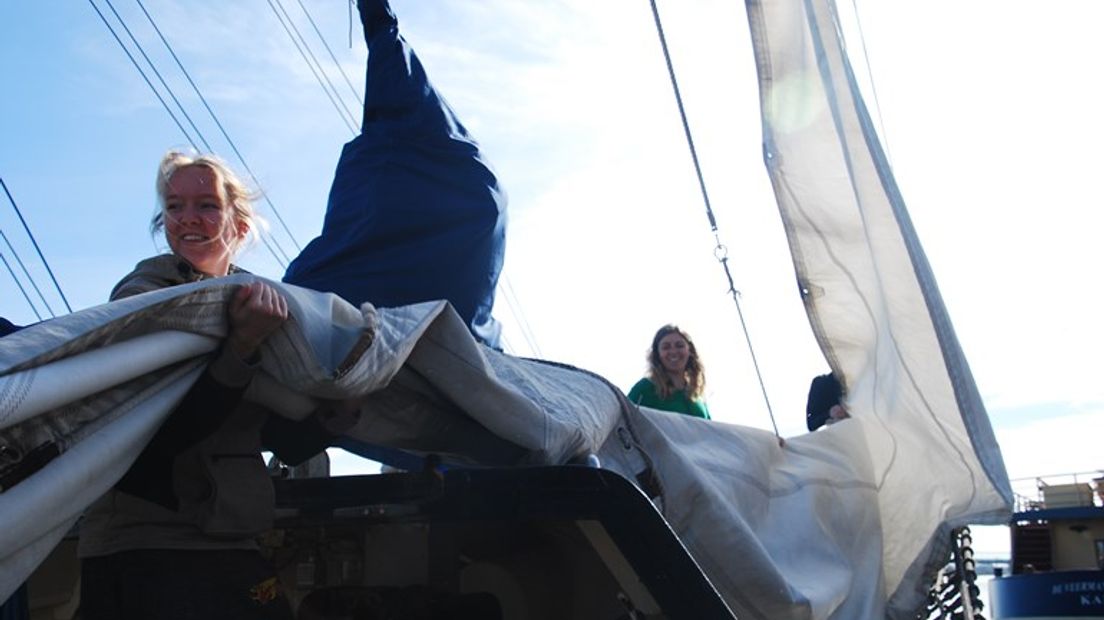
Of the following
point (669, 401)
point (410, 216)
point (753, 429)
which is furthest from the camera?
point (669, 401)

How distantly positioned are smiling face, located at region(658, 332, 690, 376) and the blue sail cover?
214cm

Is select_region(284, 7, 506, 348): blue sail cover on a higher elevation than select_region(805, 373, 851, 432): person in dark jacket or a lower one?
A: higher

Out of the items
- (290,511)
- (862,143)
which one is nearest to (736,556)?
(290,511)

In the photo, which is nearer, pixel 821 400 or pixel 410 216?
pixel 410 216

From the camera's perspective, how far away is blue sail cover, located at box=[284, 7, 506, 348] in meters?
3.01

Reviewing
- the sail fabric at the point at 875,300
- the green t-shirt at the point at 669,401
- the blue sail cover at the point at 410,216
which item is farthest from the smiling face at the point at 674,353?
the blue sail cover at the point at 410,216

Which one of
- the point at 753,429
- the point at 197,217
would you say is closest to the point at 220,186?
the point at 197,217

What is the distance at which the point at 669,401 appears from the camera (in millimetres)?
5180

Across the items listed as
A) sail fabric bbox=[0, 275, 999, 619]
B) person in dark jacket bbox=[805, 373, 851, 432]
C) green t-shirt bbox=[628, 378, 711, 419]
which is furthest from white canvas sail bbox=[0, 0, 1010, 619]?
green t-shirt bbox=[628, 378, 711, 419]

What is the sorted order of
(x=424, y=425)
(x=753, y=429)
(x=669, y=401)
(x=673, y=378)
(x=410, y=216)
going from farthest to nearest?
(x=673, y=378)
(x=669, y=401)
(x=753, y=429)
(x=410, y=216)
(x=424, y=425)

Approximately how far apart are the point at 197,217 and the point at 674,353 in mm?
3153

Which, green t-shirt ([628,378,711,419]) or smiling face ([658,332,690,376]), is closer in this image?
green t-shirt ([628,378,711,419])

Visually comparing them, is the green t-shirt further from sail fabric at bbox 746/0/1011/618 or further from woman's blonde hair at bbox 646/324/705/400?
sail fabric at bbox 746/0/1011/618

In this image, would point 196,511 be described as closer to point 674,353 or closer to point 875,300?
point 875,300
